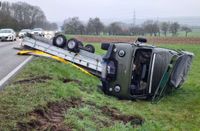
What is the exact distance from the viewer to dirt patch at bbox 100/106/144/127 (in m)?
8.04

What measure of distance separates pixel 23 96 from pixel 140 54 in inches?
188

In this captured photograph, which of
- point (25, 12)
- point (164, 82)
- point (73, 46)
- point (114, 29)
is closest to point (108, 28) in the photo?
point (114, 29)

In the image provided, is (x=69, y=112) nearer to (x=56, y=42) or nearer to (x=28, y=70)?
(x=28, y=70)

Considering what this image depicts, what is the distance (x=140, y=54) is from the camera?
38.4 ft

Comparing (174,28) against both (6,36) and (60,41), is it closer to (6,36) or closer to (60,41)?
(6,36)

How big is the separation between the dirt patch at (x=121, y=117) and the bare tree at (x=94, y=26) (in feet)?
249

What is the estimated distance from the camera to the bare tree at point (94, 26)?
8454cm

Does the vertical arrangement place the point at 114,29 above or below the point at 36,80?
below

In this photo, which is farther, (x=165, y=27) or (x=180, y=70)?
(x=165, y=27)

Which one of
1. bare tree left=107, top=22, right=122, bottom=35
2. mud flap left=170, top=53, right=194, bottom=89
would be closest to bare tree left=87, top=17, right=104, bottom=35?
bare tree left=107, top=22, right=122, bottom=35

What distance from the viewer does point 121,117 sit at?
A: 8.33 m

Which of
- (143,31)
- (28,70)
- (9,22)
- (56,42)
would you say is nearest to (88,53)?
(56,42)

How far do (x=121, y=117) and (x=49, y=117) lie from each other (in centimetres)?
189

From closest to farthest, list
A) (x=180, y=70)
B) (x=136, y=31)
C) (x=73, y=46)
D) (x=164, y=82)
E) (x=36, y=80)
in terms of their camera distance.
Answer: (x=36, y=80) < (x=164, y=82) < (x=180, y=70) < (x=73, y=46) < (x=136, y=31)
